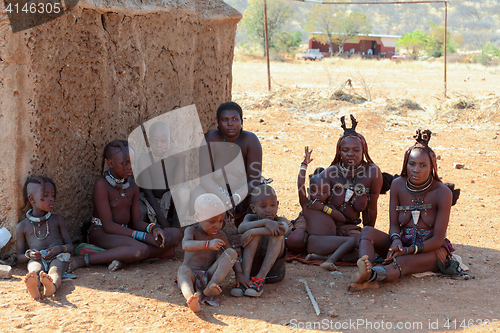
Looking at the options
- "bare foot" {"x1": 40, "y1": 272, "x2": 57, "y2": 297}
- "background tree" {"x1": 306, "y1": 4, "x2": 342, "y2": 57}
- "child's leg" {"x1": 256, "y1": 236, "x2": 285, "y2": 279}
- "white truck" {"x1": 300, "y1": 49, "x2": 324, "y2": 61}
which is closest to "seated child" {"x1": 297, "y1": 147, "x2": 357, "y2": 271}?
"child's leg" {"x1": 256, "y1": 236, "x2": 285, "y2": 279}

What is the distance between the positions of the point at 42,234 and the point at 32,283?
55cm

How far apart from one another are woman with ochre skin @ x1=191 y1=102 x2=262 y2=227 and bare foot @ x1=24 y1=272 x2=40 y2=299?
1.50 meters

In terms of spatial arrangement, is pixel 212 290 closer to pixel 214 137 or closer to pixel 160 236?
pixel 160 236

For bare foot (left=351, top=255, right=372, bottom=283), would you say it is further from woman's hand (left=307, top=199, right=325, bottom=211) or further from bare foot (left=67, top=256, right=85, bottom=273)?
bare foot (left=67, top=256, right=85, bottom=273)

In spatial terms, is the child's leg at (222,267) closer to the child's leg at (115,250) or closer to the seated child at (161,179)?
the child's leg at (115,250)

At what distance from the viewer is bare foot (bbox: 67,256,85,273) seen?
11.2ft

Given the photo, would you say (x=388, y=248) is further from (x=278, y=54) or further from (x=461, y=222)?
(x=278, y=54)

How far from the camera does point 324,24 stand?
1454 inches

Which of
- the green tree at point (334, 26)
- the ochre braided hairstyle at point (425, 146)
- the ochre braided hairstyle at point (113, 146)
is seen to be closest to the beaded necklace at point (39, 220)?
the ochre braided hairstyle at point (113, 146)

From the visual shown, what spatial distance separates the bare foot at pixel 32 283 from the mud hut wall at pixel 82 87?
0.80m

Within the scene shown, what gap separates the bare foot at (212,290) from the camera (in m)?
2.95

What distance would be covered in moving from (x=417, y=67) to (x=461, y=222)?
20679 millimetres

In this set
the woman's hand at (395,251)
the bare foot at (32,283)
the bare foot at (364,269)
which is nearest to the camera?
the bare foot at (32,283)

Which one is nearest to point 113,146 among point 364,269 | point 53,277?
point 53,277
